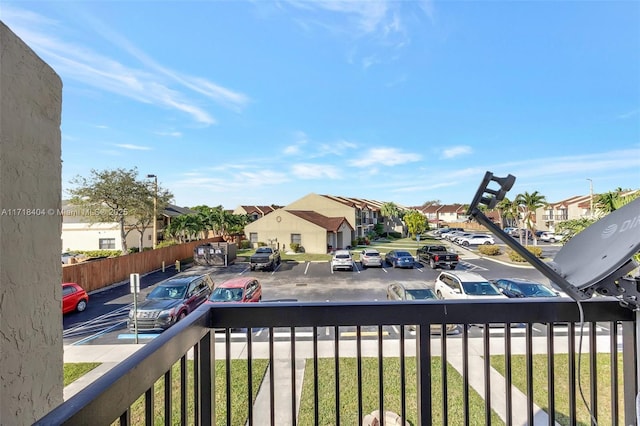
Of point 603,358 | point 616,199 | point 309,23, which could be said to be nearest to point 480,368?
point 603,358

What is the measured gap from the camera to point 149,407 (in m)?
0.90

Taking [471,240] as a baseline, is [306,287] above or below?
below

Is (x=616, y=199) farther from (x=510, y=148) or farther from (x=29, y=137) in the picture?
(x=29, y=137)

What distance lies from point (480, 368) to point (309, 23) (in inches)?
242

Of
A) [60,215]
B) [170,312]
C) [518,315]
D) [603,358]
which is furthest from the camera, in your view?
[170,312]

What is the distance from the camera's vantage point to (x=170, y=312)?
6.58 m

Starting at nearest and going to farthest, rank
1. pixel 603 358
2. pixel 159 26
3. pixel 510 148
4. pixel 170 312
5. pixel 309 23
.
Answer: pixel 159 26
pixel 603 358
pixel 309 23
pixel 170 312
pixel 510 148

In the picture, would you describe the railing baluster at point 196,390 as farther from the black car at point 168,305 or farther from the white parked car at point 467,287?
the white parked car at point 467,287

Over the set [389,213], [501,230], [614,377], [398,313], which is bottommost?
[614,377]

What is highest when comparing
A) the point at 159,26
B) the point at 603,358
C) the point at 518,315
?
the point at 159,26

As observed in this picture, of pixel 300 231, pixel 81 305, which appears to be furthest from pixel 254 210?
pixel 81 305

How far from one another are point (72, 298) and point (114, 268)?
4420 millimetres

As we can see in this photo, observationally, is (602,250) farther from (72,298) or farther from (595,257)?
(72,298)

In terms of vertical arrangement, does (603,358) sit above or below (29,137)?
below
